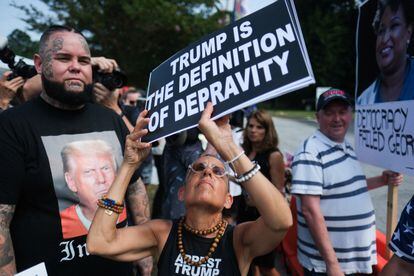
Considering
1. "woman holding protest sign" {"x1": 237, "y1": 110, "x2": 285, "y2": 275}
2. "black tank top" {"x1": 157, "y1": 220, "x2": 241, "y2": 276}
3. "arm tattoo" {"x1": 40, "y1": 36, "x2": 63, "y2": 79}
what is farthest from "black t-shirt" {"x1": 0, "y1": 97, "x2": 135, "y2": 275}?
"woman holding protest sign" {"x1": 237, "y1": 110, "x2": 285, "y2": 275}

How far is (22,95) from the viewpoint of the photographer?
2.69 m

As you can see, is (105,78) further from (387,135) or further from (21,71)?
(387,135)

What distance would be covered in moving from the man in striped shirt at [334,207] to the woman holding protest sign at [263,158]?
1.02 metres

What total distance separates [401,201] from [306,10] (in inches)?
1761

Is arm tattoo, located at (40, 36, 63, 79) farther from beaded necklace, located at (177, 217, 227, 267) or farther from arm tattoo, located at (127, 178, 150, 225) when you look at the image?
beaded necklace, located at (177, 217, 227, 267)

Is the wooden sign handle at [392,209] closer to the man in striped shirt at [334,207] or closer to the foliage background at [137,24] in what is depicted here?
the man in striped shirt at [334,207]

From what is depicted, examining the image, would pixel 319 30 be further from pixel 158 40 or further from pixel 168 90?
pixel 168 90

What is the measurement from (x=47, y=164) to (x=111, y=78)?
0.87m

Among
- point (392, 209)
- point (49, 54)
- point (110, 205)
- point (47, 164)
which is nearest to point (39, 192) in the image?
point (47, 164)

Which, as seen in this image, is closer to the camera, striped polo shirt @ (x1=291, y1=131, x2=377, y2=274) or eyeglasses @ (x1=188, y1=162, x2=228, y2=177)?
eyeglasses @ (x1=188, y1=162, x2=228, y2=177)

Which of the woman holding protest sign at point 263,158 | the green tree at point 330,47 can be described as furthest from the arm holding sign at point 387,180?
the green tree at point 330,47

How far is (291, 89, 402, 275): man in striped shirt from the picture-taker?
2318 millimetres

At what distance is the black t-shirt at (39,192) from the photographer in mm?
1747

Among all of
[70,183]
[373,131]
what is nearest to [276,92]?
[70,183]
